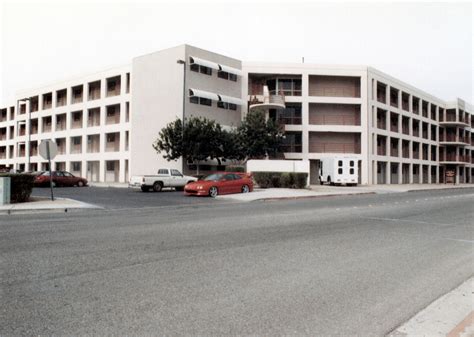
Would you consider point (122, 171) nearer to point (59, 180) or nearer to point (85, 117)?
point (85, 117)

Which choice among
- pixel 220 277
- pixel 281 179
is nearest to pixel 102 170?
pixel 281 179

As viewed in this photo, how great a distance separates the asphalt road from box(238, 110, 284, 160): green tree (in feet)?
82.1

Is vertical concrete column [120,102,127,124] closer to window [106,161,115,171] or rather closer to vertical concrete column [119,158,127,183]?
vertical concrete column [119,158,127,183]

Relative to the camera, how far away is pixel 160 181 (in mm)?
26578

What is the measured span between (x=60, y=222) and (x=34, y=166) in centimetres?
4734

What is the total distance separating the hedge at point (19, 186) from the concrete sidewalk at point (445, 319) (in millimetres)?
16288

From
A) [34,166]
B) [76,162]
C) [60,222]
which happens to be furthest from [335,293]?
[34,166]

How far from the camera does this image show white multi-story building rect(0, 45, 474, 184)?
37312 mm

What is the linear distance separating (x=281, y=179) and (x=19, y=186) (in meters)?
18.4

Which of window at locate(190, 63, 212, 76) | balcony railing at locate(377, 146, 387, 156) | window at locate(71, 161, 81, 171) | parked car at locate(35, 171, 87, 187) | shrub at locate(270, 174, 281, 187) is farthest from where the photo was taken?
window at locate(71, 161, 81, 171)

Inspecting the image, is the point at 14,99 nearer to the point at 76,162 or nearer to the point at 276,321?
the point at 76,162

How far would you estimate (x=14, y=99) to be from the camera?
57812mm

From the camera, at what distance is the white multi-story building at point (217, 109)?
37312 mm

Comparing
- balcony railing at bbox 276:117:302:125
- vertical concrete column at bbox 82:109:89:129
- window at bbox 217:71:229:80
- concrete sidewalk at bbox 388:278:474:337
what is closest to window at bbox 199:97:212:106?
window at bbox 217:71:229:80
